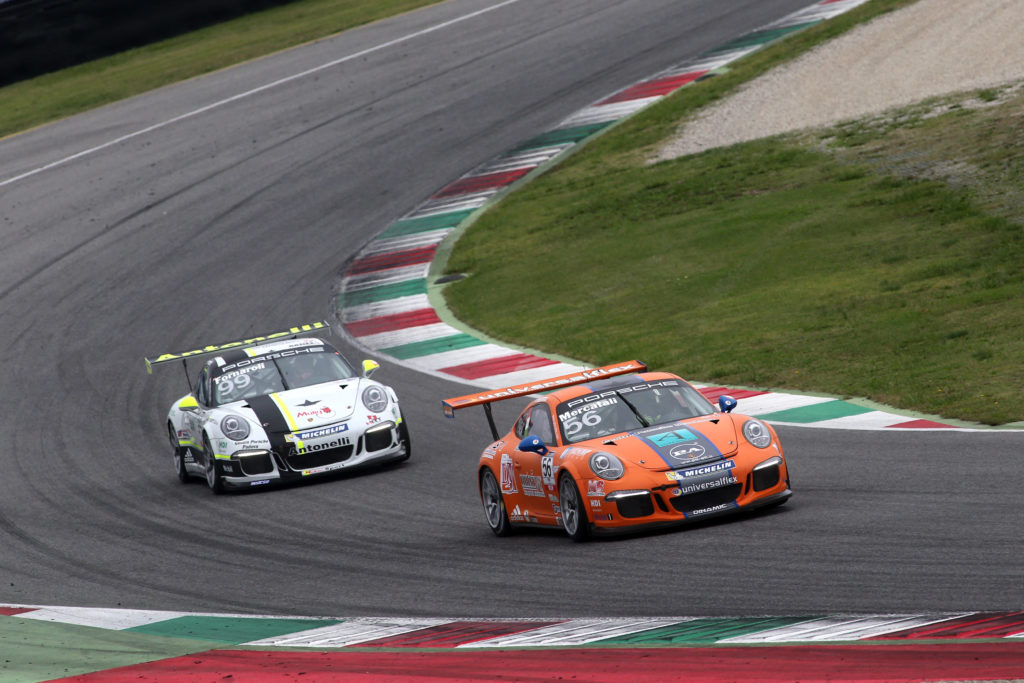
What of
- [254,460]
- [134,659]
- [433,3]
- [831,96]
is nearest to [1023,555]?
[134,659]

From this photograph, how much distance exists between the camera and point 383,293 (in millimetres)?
24719

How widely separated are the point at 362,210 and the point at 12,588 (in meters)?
18.7

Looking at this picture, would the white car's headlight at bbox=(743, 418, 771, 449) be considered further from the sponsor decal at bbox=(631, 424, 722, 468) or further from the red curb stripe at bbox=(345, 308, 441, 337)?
the red curb stripe at bbox=(345, 308, 441, 337)

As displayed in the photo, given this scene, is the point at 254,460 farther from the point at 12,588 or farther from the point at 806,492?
the point at 806,492

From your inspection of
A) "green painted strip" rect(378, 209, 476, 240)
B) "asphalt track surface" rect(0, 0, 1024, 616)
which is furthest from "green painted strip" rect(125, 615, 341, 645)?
"green painted strip" rect(378, 209, 476, 240)

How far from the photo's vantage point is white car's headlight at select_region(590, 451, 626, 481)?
10.4 meters

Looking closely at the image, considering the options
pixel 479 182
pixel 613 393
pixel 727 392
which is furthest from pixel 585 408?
pixel 479 182

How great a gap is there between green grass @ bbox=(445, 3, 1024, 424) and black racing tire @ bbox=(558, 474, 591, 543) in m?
4.28

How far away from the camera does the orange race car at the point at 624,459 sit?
10320 mm

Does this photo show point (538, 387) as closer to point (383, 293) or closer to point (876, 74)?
point (383, 293)

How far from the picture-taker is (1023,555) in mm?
8219

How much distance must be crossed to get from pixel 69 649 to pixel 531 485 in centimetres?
384

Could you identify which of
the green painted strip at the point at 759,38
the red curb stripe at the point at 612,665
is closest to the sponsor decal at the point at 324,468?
the red curb stripe at the point at 612,665

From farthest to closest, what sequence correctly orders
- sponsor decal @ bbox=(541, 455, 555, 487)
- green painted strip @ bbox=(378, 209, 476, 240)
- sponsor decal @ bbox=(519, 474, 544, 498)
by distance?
1. green painted strip @ bbox=(378, 209, 476, 240)
2. sponsor decal @ bbox=(519, 474, 544, 498)
3. sponsor decal @ bbox=(541, 455, 555, 487)
